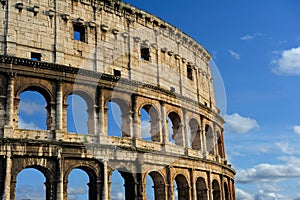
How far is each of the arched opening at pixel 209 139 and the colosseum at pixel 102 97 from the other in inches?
32.1

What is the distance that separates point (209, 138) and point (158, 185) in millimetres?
6939

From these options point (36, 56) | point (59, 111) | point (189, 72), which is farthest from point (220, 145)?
point (36, 56)

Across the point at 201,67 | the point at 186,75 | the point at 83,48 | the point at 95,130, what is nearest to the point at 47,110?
the point at 95,130

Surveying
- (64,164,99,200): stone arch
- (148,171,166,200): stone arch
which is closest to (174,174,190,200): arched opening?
(148,171,166,200): stone arch

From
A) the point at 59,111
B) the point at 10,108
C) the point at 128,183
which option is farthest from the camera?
the point at 128,183

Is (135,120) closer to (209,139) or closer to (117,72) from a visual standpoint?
(117,72)

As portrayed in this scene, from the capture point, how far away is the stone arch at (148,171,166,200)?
75.2 feet

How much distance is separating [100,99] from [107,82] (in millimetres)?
1033

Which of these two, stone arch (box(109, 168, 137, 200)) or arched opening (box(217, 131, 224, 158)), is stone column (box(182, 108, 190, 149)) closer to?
stone arch (box(109, 168, 137, 200))

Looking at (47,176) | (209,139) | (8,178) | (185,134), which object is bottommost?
(8,178)

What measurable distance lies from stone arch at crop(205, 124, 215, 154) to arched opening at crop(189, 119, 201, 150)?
138 centimetres

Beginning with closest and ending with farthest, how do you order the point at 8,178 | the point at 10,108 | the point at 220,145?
1. the point at 8,178
2. the point at 10,108
3. the point at 220,145

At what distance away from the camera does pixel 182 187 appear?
81.2ft

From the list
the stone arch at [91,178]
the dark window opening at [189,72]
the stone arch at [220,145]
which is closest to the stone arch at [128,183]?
the stone arch at [91,178]
